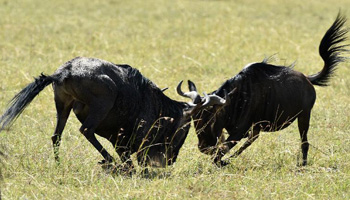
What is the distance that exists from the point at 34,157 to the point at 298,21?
13554mm

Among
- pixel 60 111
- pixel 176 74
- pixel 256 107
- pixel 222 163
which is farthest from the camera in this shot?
pixel 176 74

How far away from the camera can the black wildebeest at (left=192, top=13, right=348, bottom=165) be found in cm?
706

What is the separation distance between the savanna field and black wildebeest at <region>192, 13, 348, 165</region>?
0.22m

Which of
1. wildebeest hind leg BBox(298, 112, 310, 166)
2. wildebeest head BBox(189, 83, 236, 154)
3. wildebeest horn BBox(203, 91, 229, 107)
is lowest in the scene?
wildebeest hind leg BBox(298, 112, 310, 166)

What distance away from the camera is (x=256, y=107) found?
7.18 meters

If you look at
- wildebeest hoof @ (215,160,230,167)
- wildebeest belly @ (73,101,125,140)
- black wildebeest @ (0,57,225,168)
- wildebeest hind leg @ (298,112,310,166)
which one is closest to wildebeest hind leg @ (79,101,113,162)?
black wildebeest @ (0,57,225,168)

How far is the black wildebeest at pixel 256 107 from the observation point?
7062mm

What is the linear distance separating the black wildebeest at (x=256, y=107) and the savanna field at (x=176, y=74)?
0.22 meters

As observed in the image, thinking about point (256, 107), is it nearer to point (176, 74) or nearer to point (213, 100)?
point (213, 100)

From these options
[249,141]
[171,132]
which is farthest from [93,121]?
[249,141]

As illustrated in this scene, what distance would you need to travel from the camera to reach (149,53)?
44.2ft

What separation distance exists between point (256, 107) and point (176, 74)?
4503 millimetres

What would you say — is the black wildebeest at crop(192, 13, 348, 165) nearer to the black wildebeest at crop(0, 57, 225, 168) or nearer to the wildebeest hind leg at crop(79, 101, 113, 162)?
the black wildebeest at crop(0, 57, 225, 168)

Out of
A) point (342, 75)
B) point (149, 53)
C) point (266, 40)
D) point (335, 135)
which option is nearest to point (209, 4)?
point (266, 40)
